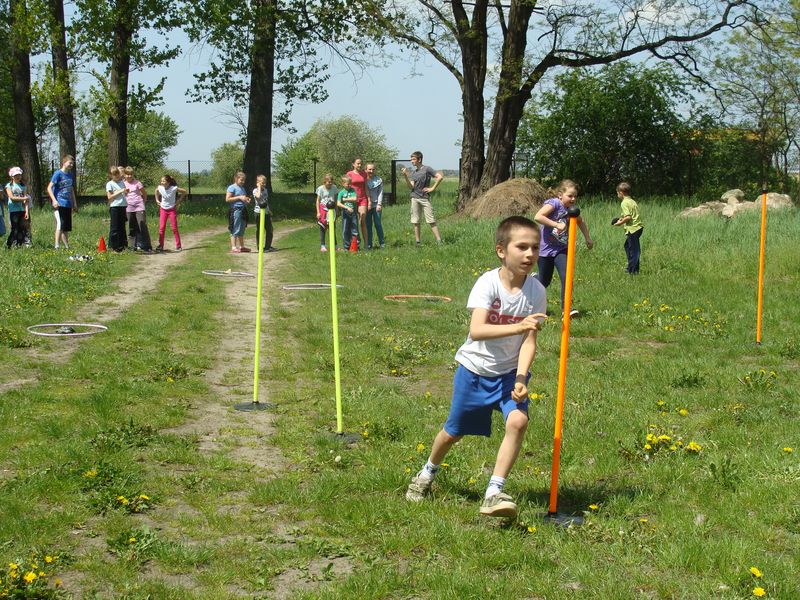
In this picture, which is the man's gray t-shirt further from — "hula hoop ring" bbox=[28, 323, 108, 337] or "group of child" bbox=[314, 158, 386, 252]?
"hula hoop ring" bbox=[28, 323, 108, 337]

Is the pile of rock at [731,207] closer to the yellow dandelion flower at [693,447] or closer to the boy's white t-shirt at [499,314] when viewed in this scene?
the yellow dandelion flower at [693,447]

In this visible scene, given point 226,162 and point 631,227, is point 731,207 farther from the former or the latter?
point 226,162

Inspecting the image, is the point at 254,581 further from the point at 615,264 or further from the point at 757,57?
the point at 757,57

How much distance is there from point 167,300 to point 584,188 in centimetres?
2100

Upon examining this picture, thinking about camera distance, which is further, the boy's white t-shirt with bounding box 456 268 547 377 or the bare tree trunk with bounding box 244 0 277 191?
the bare tree trunk with bounding box 244 0 277 191

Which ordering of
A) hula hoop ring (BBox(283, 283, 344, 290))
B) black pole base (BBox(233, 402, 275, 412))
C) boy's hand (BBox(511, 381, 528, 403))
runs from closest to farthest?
boy's hand (BBox(511, 381, 528, 403)) < black pole base (BBox(233, 402, 275, 412)) < hula hoop ring (BBox(283, 283, 344, 290))

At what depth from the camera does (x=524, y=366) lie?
16.9 feet

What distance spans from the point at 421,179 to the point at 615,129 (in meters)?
13.4

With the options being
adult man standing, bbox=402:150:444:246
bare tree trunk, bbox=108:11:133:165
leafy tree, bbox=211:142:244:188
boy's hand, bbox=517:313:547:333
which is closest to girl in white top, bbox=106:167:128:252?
adult man standing, bbox=402:150:444:246

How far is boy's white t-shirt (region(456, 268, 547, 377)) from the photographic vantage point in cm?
528

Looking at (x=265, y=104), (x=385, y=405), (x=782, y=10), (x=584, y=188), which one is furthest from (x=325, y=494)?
(x=265, y=104)

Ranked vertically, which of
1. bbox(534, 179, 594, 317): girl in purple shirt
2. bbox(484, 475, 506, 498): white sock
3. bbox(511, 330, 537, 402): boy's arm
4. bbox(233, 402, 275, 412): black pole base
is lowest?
bbox(233, 402, 275, 412): black pole base

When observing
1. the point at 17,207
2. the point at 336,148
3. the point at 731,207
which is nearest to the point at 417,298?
the point at 17,207

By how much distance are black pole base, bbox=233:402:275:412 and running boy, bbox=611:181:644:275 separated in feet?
29.4
